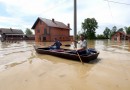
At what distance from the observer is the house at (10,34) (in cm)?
5101

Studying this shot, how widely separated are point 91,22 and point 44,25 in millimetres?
39696

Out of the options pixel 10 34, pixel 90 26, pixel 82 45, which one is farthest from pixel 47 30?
pixel 90 26

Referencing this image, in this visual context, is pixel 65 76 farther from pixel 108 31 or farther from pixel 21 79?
pixel 108 31

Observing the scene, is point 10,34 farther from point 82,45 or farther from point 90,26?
point 82,45

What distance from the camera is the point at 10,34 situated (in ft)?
170

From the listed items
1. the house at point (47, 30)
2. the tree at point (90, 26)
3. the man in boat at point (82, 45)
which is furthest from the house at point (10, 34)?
the man in boat at point (82, 45)

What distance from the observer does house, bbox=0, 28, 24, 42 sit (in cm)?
5101

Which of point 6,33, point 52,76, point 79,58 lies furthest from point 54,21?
point 52,76

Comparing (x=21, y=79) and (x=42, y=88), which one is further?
(x=21, y=79)

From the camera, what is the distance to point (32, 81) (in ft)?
17.7

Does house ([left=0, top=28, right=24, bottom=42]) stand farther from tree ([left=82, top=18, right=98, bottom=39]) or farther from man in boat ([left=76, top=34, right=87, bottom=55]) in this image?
man in boat ([left=76, top=34, right=87, bottom=55])

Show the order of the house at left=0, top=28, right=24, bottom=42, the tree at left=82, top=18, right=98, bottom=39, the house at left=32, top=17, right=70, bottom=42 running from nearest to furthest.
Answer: the house at left=32, top=17, right=70, bottom=42 → the house at left=0, top=28, right=24, bottom=42 → the tree at left=82, top=18, right=98, bottom=39

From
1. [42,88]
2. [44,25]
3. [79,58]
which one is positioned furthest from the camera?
[44,25]

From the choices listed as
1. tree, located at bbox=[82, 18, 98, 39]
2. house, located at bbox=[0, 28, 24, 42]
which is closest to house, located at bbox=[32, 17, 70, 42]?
house, located at bbox=[0, 28, 24, 42]
